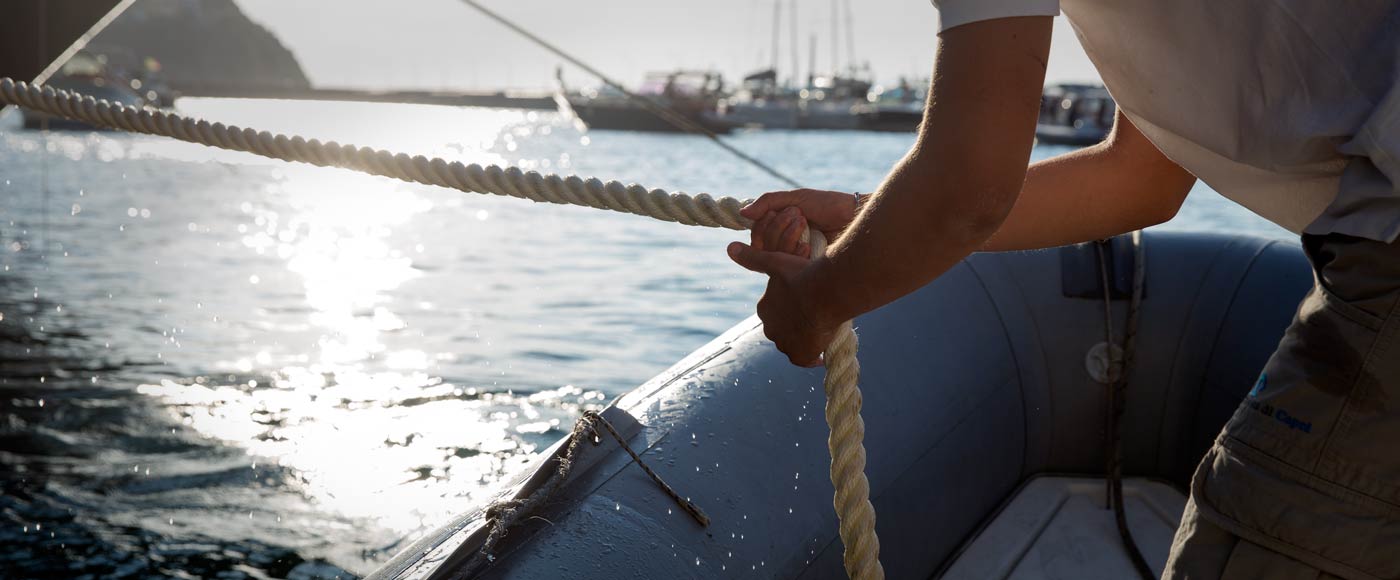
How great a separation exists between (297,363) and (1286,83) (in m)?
5.45

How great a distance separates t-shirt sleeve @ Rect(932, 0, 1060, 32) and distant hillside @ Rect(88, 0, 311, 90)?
436 ft

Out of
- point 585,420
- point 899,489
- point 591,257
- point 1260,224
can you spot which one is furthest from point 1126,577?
point 1260,224

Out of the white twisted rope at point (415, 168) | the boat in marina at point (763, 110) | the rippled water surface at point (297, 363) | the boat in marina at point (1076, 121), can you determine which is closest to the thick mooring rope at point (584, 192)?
the white twisted rope at point (415, 168)

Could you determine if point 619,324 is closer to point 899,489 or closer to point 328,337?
point 328,337

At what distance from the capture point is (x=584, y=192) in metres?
1.64

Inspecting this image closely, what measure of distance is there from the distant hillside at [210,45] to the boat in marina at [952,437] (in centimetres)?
13150

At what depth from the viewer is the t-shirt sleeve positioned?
0.90 metres

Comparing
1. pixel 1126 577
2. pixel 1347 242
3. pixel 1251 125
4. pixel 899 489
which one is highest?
pixel 1251 125

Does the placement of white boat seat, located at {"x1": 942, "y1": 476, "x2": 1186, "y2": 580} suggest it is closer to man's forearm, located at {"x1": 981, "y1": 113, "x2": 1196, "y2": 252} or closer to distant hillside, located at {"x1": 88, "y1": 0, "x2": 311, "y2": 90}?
man's forearm, located at {"x1": 981, "y1": 113, "x2": 1196, "y2": 252}

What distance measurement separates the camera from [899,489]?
222 cm

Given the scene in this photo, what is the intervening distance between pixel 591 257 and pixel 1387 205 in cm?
902

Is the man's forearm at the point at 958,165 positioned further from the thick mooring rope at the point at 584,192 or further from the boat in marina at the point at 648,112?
the boat in marina at the point at 648,112

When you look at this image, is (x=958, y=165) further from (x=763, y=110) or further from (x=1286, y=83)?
(x=763, y=110)

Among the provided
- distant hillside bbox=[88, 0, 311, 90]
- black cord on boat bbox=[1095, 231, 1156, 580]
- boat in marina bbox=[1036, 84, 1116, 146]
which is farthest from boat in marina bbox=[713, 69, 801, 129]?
distant hillside bbox=[88, 0, 311, 90]
